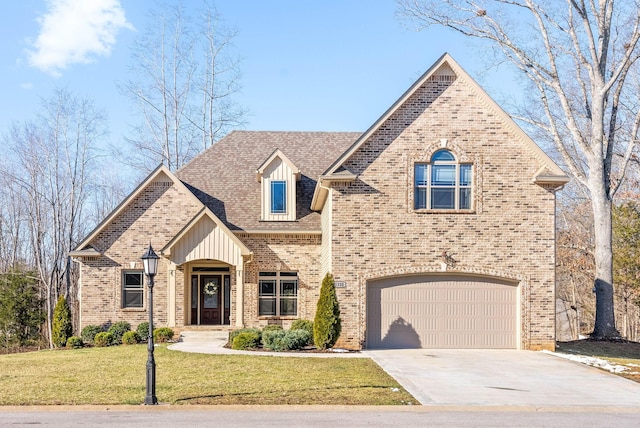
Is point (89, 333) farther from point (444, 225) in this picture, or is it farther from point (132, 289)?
point (444, 225)

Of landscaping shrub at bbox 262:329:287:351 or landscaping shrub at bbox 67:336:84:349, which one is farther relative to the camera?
landscaping shrub at bbox 67:336:84:349

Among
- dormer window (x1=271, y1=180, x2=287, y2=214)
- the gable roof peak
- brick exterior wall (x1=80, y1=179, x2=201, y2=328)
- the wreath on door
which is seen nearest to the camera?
brick exterior wall (x1=80, y1=179, x2=201, y2=328)

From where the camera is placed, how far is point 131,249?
25.5 meters

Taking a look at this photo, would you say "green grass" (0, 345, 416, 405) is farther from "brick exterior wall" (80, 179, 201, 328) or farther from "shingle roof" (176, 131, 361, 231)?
"shingle roof" (176, 131, 361, 231)

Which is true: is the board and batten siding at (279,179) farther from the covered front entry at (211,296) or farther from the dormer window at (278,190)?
the covered front entry at (211,296)

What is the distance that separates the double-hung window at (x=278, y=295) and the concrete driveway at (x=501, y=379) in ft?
20.0

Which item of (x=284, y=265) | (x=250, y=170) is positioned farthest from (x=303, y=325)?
(x=250, y=170)

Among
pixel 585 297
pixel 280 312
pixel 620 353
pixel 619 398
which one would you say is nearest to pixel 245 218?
pixel 280 312

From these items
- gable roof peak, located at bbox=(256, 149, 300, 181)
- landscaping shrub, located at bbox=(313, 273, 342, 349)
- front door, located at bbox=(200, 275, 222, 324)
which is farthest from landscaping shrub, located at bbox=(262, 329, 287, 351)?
gable roof peak, located at bbox=(256, 149, 300, 181)

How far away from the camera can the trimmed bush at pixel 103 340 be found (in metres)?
23.3

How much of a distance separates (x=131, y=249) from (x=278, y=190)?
19.3 feet

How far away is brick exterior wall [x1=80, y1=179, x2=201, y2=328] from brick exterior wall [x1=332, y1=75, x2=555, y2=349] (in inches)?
295

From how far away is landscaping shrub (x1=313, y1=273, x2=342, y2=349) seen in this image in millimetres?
20219

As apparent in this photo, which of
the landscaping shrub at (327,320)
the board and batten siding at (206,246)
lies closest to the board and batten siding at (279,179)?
the board and batten siding at (206,246)
